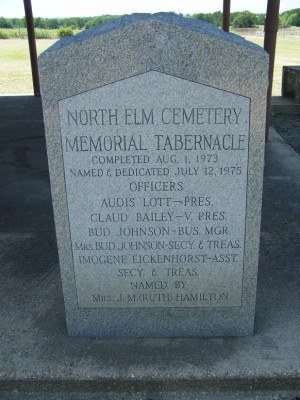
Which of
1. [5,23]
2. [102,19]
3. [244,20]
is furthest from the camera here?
[5,23]

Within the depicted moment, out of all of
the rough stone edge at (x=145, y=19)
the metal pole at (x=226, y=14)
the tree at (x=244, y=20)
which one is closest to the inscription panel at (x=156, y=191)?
the rough stone edge at (x=145, y=19)

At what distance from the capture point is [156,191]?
2902mm

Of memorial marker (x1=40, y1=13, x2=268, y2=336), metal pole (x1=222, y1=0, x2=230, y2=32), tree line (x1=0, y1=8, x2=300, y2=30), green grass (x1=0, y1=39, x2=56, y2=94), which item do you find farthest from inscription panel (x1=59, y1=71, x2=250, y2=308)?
tree line (x1=0, y1=8, x2=300, y2=30)

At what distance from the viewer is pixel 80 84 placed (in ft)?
8.69

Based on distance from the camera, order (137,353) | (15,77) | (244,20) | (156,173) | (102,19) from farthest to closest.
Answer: (244,20)
(102,19)
(15,77)
(137,353)
(156,173)

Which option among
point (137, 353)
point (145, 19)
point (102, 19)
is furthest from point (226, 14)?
point (102, 19)

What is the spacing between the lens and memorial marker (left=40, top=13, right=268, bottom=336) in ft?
8.49

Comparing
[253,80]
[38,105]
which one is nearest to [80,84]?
[253,80]

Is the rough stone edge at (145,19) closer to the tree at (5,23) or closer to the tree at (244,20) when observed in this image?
the tree at (244,20)

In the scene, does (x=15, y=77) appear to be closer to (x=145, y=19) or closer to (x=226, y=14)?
(x=226, y=14)

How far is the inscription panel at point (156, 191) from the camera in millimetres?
2682

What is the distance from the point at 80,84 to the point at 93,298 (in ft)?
4.74

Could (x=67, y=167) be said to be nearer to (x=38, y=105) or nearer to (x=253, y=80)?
(x=253, y=80)

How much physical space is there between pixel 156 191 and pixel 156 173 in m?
0.12
